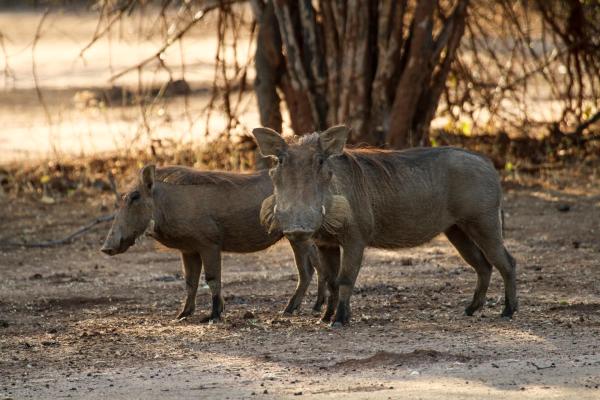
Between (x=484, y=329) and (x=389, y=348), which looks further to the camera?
(x=484, y=329)

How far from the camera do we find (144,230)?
7.32 meters

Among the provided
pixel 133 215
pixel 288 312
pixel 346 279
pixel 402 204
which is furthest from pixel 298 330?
pixel 133 215

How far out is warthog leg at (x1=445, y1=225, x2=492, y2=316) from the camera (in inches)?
289

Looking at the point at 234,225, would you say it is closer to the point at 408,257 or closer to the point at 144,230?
the point at 144,230

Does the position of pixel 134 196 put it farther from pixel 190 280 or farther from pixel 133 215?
pixel 190 280

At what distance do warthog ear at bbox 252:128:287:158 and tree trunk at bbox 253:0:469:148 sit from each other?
4.54 m

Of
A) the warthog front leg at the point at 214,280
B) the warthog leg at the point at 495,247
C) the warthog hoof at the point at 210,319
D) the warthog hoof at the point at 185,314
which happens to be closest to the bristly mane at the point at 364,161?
the warthog leg at the point at 495,247

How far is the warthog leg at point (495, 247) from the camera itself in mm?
7199

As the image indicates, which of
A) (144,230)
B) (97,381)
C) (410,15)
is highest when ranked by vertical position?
(410,15)

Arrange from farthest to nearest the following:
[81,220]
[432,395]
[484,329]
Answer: [81,220]
[484,329]
[432,395]

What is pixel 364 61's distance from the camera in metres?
11.5

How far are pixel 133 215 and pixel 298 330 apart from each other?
1.18 metres

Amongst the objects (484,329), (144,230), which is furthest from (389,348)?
(144,230)

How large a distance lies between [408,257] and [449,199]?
2.21 m
